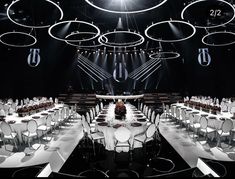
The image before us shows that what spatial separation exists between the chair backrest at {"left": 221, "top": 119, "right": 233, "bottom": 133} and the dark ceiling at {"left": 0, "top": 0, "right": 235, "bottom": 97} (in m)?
5.92

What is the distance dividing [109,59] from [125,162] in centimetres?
1553

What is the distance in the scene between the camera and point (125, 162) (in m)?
4.52

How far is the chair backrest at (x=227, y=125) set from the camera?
4969 millimetres

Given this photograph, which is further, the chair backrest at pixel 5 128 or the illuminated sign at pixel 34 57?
the illuminated sign at pixel 34 57

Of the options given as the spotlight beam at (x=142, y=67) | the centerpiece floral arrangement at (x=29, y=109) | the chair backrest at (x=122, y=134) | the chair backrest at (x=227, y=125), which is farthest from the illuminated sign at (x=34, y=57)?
the chair backrest at (x=227, y=125)

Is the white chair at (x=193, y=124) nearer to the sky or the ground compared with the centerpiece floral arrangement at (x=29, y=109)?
nearer to the ground

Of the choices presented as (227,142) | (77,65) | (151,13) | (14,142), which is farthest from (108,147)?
(77,65)

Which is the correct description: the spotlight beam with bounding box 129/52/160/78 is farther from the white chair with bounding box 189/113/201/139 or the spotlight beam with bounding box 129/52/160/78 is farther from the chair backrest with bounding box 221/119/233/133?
the chair backrest with bounding box 221/119/233/133

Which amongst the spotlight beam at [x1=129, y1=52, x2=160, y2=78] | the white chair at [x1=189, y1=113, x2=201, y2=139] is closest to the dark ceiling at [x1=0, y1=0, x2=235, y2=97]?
the spotlight beam at [x1=129, y1=52, x2=160, y2=78]

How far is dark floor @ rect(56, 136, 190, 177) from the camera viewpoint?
415cm

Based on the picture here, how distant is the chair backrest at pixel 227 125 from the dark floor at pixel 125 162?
4.56 feet

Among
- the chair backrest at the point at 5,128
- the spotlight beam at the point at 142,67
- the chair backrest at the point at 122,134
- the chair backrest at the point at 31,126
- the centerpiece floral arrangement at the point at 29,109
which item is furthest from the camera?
the spotlight beam at the point at 142,67

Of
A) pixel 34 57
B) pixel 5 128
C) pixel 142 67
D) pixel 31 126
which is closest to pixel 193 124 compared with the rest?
pixel 31 126

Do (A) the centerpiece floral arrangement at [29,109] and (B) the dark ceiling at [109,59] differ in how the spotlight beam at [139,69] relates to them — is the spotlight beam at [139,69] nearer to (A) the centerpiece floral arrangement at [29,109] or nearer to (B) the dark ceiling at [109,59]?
(B) the dark ceiling at [109,59]
